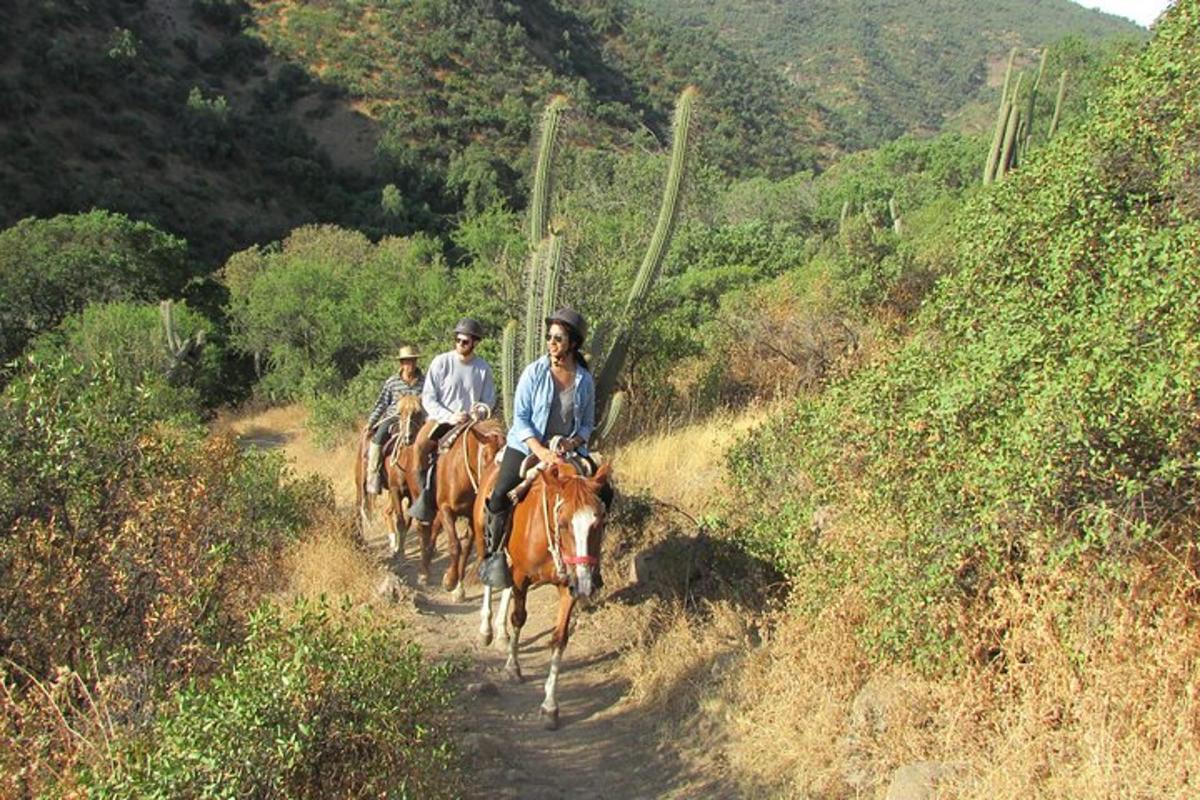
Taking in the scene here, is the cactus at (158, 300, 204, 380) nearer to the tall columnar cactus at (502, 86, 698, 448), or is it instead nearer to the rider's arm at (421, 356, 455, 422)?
the tall columnar cactus at (502, 86, 698, 448)

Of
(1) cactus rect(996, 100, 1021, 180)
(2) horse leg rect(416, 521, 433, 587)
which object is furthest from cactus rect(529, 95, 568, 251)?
(1) cactus rect(996, 100, 1021, 180)

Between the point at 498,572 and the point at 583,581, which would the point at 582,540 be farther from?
the point at 498,572

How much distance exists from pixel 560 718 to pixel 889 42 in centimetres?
15243

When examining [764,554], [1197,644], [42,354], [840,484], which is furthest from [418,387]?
[42,354]

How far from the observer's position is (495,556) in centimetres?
641

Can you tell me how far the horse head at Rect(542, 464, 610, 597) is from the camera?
17.7 feet

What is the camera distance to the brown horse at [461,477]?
770 cm

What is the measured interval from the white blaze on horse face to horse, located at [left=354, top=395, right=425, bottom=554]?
12.1 ft

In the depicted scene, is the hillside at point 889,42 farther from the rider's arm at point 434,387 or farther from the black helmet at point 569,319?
the black helmet at point 569,319

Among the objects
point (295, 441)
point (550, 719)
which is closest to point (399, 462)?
point (550, 719)

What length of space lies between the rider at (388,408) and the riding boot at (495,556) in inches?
128

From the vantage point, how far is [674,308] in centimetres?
1583

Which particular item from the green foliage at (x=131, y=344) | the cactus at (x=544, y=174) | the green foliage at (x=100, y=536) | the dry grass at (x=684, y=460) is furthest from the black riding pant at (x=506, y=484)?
the green foliage at (x=131, y=344)

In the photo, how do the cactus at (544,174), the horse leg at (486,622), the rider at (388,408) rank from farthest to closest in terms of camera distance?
the cactus at (544,174) → the rider at (388,408) → the horse leg at (486,622)
